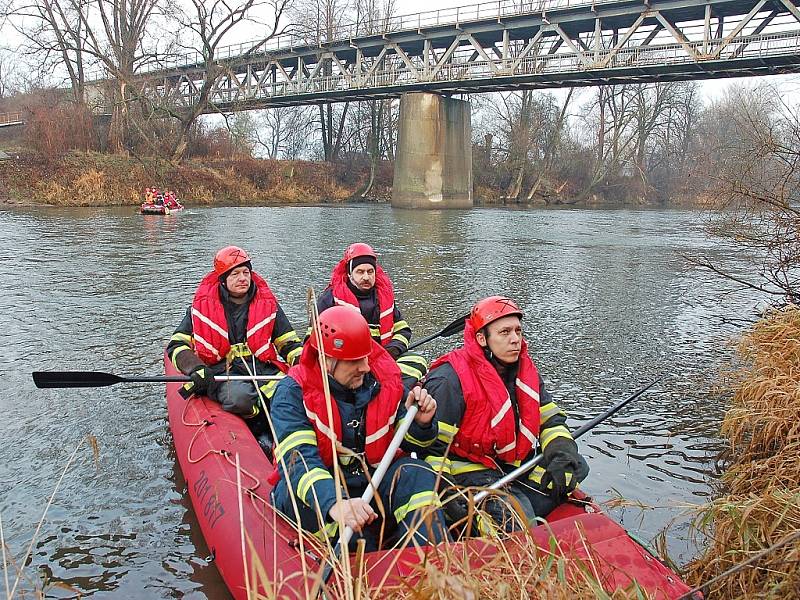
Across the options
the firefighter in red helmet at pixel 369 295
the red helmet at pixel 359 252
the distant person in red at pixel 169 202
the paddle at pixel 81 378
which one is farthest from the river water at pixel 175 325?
the distant person in red at pixel 169 202

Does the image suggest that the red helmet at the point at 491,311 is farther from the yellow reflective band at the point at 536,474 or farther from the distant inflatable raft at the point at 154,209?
the distant inflatable raft at the point at 154,209

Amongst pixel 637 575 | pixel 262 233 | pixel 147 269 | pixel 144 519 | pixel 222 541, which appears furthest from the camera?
pixel 262 233

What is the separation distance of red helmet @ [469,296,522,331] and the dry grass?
1.39m

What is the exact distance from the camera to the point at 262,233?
2023 centimetres

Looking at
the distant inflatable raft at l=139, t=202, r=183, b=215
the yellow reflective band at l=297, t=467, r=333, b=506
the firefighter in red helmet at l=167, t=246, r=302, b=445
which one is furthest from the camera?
the distant inflatable raft at l=139, t=202, r=183, b=215

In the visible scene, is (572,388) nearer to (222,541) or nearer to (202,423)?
(202,423)

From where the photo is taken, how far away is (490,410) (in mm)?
3555

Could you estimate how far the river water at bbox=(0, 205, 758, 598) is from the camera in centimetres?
426

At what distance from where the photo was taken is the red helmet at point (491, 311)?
11.6 ft

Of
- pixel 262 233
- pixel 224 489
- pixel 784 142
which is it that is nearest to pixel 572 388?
pixel 784 142

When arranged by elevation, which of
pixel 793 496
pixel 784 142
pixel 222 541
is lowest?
pixel 222 541

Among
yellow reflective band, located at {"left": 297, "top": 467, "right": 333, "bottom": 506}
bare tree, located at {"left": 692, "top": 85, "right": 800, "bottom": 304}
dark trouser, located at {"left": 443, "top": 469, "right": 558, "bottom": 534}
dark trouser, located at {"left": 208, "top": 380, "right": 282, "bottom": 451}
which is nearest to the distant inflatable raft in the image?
dark trouser, located at {"left": 208, "top": 380, "right": 282, "bottom": 451}

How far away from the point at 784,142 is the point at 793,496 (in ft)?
14.0

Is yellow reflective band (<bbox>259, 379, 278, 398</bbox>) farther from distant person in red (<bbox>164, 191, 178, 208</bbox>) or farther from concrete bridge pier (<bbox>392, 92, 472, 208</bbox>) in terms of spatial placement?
concrete bridge pier (<bbox>392, 92, 472, 208</bbox>)
